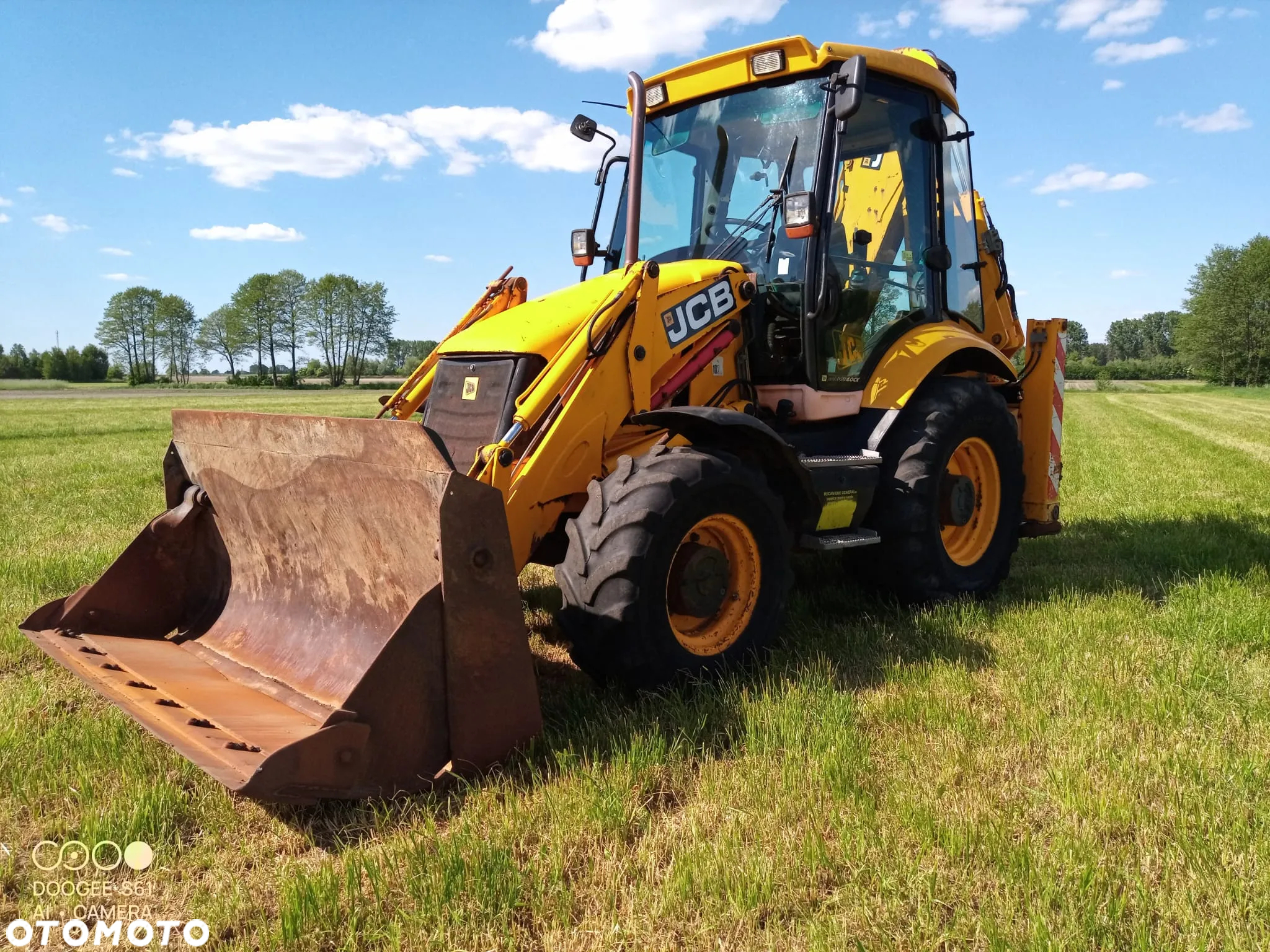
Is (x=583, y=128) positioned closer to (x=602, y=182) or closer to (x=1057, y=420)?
(x=602, y=182)

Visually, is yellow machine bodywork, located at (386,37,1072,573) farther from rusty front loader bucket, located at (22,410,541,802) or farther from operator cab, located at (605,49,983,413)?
rusty front loader bucket, located at (22,410,541,802)

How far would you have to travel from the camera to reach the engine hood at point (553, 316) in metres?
4.31

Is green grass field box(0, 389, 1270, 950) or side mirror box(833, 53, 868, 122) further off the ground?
side mirror box(833, 53, 868, 122)

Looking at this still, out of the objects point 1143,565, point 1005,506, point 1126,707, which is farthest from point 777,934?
point 1143,565

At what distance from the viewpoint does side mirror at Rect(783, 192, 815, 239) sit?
4477 millimetres

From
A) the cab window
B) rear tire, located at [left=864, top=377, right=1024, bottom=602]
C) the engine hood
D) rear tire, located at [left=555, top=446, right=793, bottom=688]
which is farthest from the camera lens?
the cab window

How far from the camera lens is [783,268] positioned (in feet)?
16.1

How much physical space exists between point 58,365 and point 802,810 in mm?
92037

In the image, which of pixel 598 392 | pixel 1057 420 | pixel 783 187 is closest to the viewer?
pixel 598 392

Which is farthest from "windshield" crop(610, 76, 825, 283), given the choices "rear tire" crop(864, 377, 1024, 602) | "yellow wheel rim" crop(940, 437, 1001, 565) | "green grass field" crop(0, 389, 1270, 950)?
"green grass field" crop(0, 389, 1270, 950)

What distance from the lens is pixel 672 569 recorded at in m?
3.86

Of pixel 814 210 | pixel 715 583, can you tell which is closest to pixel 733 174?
pixel 814 210

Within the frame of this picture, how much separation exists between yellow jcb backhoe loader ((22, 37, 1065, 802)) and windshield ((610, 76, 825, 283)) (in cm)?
2

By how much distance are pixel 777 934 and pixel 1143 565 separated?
4.86 meters
